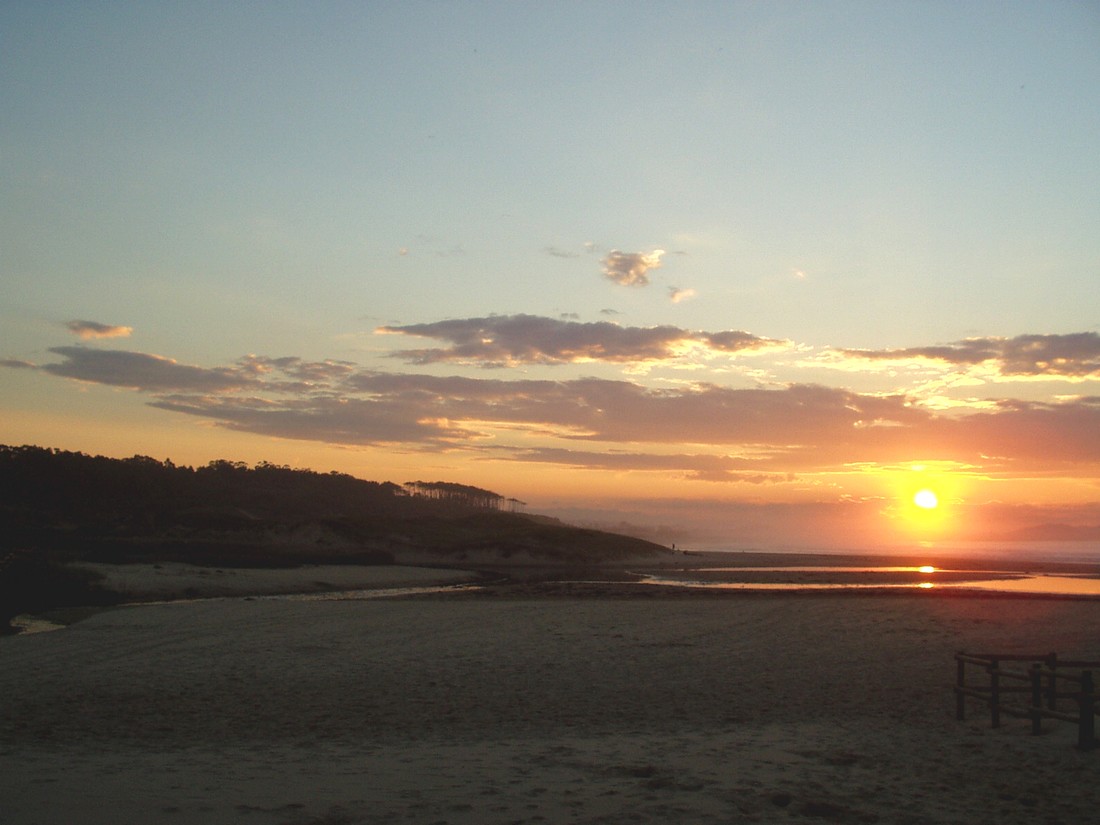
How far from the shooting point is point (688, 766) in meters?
10.4

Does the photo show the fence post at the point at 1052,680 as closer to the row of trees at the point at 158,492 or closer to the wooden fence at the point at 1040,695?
the wooden fence at the point at 1040,695

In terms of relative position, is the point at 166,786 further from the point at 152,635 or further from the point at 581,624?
the point at 581,624

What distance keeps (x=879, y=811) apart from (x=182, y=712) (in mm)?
10907

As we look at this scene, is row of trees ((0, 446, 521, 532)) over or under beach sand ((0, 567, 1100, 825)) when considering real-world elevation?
over

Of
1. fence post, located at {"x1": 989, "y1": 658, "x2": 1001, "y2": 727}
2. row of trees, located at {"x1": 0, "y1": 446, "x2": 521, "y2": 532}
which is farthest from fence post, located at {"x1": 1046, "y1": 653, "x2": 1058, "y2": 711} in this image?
row of trees, located at {"x1": 0, "y1": 446, "x2": 521, "y2": 532}

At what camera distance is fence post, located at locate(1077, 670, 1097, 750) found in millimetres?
10828

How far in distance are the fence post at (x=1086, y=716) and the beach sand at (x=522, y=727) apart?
Answer: 16 cm

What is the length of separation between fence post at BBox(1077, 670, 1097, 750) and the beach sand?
0.16m

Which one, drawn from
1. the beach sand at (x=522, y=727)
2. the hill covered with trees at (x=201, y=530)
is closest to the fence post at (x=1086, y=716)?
the beach sand at (x=522, y=727)

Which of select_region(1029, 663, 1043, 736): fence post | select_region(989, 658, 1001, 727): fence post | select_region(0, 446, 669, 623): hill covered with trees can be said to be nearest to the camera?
select_region(1029, 663, 1043, 736): fence post

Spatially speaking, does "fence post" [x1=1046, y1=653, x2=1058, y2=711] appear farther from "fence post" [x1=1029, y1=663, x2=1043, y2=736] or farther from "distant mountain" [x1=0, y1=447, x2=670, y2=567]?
"distant mountain" [x1=0, y1=447, x2=670, y2=567]

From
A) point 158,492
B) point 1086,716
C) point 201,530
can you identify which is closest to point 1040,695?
point 1086,716

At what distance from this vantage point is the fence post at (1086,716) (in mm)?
10828

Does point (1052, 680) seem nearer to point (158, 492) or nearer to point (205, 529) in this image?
point (205, 529)
